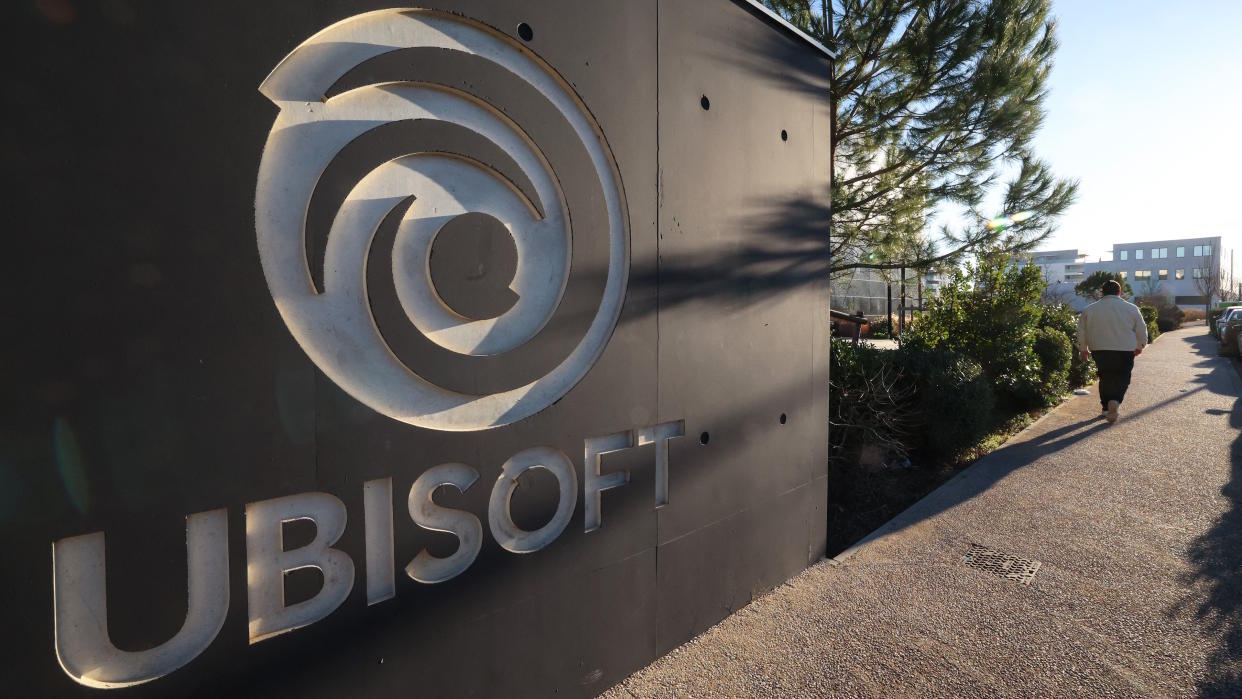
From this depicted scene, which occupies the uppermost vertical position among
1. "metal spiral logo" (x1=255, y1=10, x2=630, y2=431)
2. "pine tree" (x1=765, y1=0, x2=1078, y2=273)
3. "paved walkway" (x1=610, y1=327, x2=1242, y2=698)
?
"pine tree" (x1=765, y1=0, x2=1078, y2=273)

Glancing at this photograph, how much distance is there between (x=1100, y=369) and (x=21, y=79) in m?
9.49

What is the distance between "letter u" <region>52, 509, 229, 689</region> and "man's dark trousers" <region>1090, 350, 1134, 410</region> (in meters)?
8.85

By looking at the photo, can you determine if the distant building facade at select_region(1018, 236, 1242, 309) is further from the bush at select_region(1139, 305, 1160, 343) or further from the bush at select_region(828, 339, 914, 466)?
the bush at select_region(828, 339, 914, 466)

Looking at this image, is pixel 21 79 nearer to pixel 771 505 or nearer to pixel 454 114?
pixel 454 114

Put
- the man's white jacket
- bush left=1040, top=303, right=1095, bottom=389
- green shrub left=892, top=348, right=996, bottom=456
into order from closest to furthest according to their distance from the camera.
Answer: green shrub left=892, top=348, right=996, bottom=456 → the man's white jacket → bush left=1040, top=303, right=1095, bottom=389

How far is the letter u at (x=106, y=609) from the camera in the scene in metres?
1.47

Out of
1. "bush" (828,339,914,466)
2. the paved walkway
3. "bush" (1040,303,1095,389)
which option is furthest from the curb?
"bush" (1040,303,1095,389)

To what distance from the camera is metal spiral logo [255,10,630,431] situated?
1828 millimetres

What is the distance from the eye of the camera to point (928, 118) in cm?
709

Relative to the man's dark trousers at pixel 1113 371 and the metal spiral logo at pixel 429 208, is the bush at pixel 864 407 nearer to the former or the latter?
the man's dark trousers at pixel 1113 371

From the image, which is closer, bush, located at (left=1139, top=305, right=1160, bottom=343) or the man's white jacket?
the man's white jacket

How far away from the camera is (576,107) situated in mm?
2541

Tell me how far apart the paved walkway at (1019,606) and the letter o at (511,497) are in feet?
2.87

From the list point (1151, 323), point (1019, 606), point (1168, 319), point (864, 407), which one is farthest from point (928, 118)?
point (1168, 319)
